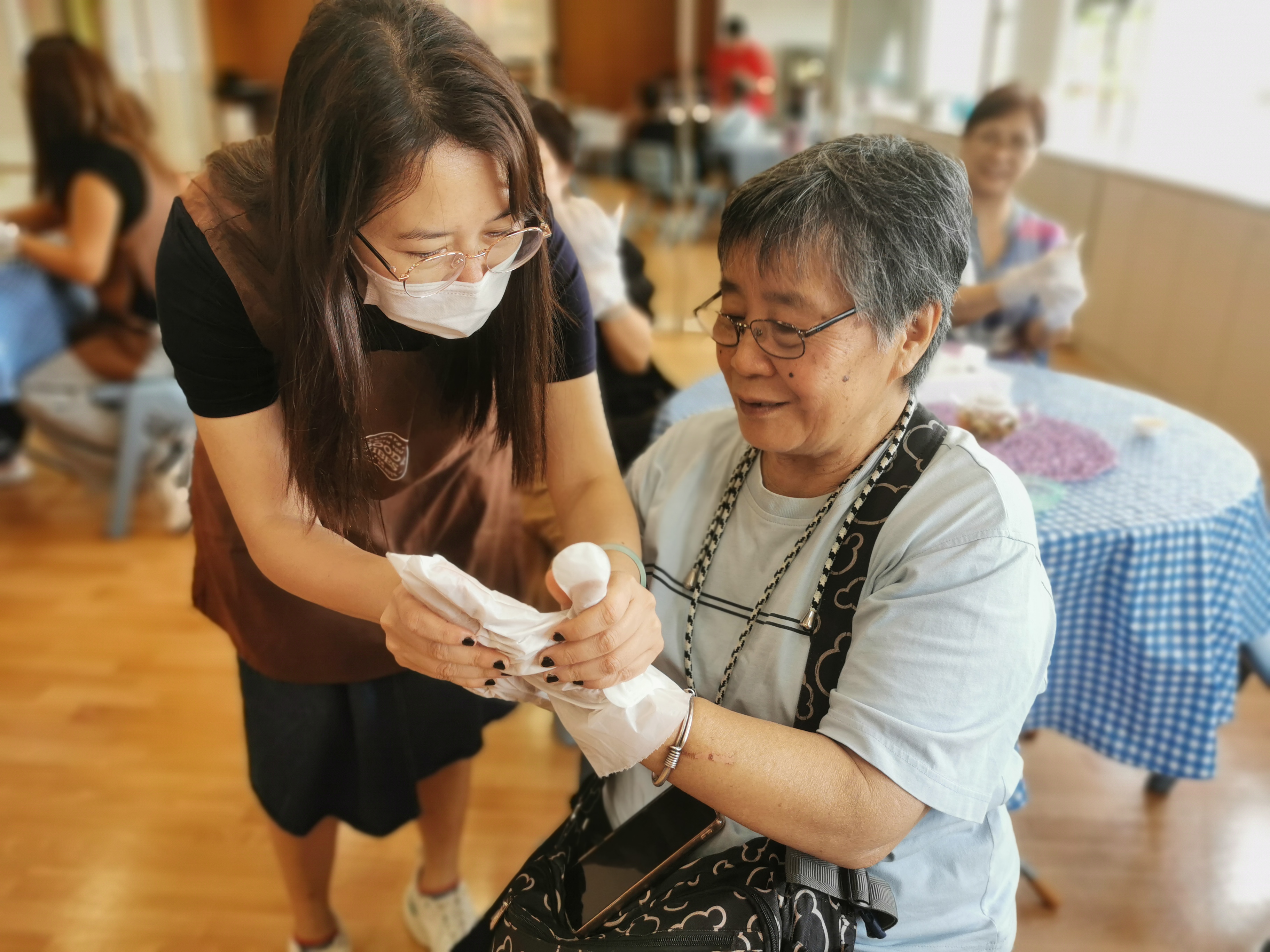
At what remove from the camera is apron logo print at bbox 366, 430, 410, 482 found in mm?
1205

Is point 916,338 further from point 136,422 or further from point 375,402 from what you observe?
point 136,422

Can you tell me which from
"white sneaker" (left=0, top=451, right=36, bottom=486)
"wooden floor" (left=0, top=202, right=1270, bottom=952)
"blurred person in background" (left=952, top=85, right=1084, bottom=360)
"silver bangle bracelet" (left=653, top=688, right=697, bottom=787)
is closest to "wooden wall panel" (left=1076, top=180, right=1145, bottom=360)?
"blurred person in background" (left=952, top=85, right=1084, bottom=360)

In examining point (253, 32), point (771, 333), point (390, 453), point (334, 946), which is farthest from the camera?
point (253, 32)

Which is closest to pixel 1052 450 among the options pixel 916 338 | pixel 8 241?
pixel 916 338

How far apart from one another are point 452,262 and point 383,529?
1.34 feet

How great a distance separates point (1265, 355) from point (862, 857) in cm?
354

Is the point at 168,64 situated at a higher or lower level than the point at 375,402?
higher

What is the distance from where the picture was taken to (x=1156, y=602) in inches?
57.9

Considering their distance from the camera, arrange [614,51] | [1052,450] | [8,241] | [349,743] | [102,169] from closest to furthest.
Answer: [349,743] < [1052,450] < [102,169] < [8,241] < [614,51]

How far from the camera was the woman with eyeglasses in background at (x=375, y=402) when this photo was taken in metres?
0.90

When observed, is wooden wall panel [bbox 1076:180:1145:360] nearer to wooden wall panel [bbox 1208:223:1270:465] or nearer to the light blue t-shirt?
wooden wall panel [bbox 1208:223:1270:465]

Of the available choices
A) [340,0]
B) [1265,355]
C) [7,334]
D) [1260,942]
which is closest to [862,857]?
[340,0]

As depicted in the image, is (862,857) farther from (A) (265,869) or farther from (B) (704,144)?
(B) (704,144)

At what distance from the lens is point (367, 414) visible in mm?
Answer: 1159
